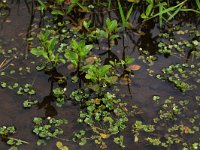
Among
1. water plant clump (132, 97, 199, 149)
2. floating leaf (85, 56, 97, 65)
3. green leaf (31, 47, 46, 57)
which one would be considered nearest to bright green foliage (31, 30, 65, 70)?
green leaf (31, 47, 46, 57)

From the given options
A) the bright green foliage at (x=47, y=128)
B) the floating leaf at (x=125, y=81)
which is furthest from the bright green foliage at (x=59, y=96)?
the floating leaf at (x=125, y=81)

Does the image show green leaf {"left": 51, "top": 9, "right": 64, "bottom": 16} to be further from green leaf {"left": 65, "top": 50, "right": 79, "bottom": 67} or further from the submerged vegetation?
green leaf {"left": 65, "top": 50, "right": 79, "bottom": 67}

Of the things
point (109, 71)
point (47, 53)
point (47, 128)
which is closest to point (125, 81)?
point (109, 71)

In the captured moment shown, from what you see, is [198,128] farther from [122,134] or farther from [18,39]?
[18,39]

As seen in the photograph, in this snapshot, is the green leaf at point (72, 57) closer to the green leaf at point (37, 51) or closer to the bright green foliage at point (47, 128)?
the green leaf at point (37, 51)

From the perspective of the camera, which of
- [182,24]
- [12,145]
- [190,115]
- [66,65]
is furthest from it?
[182,24]

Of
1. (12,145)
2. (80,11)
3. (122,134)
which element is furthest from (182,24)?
(12,145)

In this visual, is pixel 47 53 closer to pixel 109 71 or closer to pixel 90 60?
pixel 90 60

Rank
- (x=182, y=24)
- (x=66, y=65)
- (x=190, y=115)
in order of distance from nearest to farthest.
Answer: (x=190, y=115), (x=66, y=65), (x=182, y=24)
